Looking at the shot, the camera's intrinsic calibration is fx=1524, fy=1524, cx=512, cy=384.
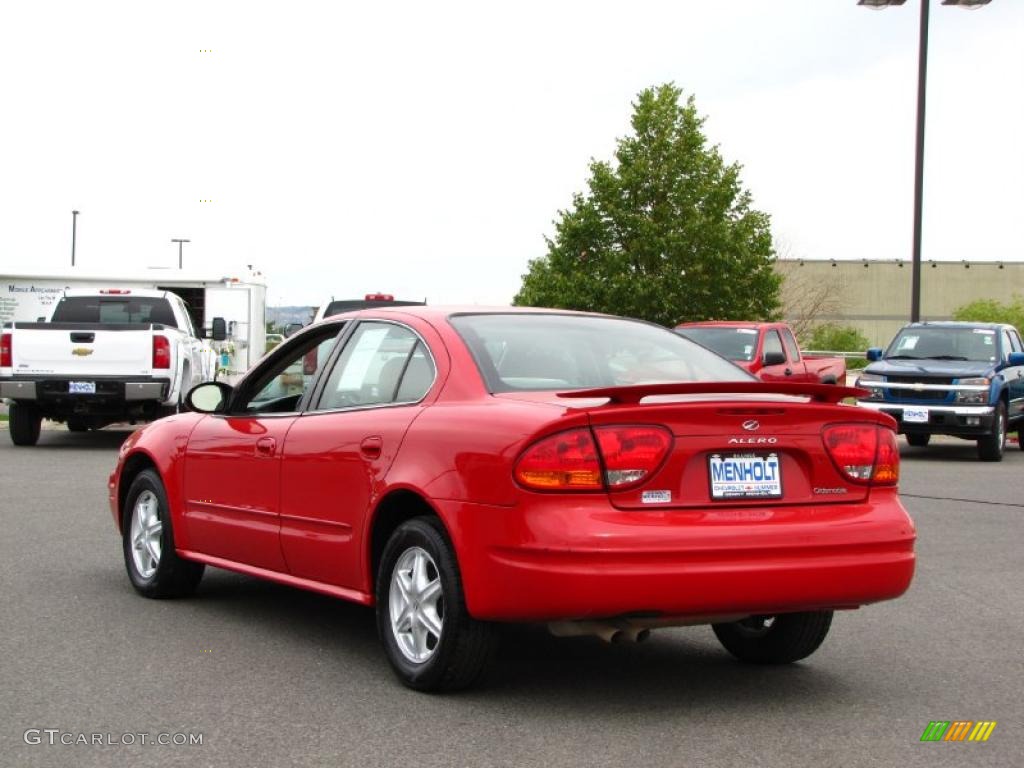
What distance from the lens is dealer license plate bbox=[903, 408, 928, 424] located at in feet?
66.6

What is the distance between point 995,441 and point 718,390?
15.6 metres

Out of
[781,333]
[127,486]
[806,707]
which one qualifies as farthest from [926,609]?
[781,333]

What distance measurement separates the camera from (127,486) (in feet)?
28.8

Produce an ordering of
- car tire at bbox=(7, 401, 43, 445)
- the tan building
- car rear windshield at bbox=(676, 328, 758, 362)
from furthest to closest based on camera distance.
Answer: the tan building < car rear windshield at bbox=(676, 328, 758, 362) < car tire at bbox=(7, 401, 43, 445)

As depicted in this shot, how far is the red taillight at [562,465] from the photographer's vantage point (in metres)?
5.41

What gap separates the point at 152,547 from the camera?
27.1 feet

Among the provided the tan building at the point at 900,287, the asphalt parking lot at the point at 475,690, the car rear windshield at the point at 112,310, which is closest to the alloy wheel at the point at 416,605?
the asphalt parking lot at the point at 475,690

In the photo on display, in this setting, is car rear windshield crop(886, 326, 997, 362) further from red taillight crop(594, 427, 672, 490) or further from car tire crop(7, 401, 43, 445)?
red taillight crop(594, 427, 672, 490)

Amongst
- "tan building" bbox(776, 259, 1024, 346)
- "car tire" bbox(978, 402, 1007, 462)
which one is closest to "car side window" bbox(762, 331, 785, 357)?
"car tire" bbox(978, 402, 1007, 462)

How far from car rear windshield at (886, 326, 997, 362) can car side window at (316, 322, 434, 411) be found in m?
15.9

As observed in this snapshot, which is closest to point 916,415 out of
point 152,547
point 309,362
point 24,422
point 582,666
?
point 24,422

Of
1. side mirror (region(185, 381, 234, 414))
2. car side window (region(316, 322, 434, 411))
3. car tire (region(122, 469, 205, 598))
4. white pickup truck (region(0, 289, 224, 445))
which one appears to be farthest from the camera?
white pickup truck (region(0, 289, 224, 445))

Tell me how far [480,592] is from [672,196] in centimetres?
4742

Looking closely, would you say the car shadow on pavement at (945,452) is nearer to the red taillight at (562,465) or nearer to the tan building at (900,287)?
the red taillight at (562,465)
